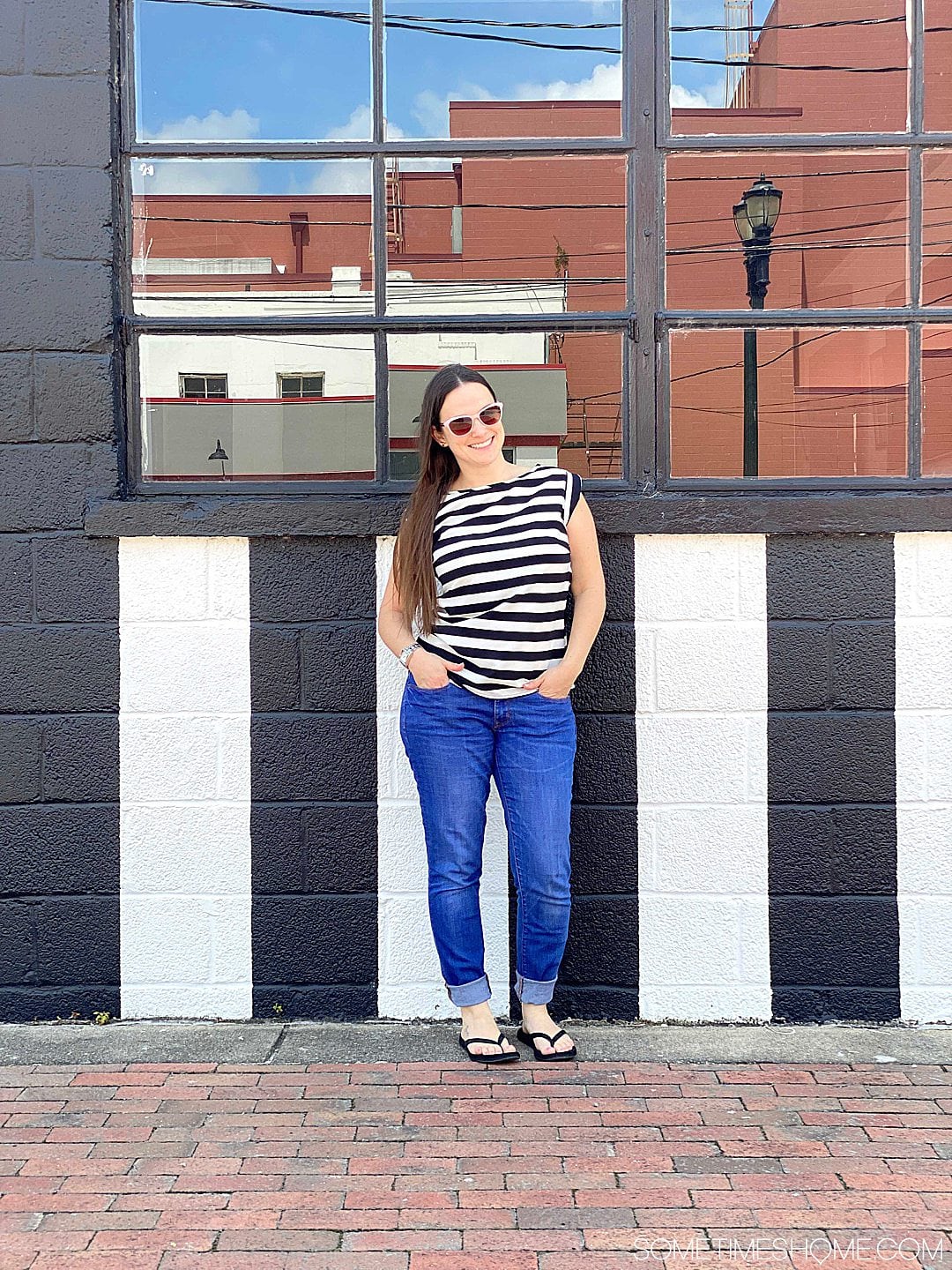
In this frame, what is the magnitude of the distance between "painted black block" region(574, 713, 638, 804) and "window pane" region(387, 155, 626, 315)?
1278 mm

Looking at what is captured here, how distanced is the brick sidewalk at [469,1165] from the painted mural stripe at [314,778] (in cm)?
41

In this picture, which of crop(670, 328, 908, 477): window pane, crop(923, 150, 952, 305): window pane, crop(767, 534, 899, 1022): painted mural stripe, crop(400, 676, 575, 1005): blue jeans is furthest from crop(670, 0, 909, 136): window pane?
crop(400, 676, 575, 1005): blue jeans

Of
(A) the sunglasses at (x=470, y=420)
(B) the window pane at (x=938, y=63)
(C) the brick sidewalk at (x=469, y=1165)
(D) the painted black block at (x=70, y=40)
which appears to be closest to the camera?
(C) the brick sidewalk at (x=469, y=1165)

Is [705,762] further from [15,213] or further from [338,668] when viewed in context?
[15,213]

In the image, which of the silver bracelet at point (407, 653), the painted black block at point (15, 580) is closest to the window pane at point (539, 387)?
the silver bracelet at point (407, 653)

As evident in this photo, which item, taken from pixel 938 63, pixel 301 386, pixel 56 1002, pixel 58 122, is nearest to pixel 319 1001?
pixel 56 1002

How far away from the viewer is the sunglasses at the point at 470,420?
10.5 feet

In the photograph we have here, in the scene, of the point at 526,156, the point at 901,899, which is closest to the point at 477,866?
the point at 901,899

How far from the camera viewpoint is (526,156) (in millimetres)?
3771

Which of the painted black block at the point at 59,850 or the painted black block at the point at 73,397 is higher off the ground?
the painted black block at the point at 73,397

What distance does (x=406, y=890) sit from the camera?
3688 millimetres

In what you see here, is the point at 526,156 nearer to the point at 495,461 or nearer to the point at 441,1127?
the point at 495,461

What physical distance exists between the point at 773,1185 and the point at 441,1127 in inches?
31.0

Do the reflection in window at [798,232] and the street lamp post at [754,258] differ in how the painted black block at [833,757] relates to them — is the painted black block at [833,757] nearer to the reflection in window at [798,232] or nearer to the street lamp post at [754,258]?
the street lamp post at [754,258]
